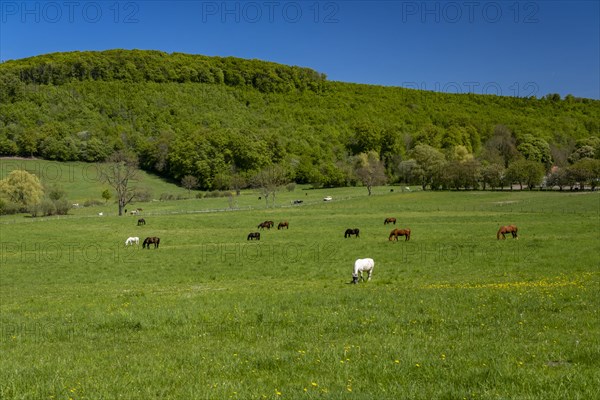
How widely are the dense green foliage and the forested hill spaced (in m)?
99.9

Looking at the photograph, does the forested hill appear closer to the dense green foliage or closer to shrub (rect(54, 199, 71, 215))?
shrub (rect(54, 199, 71, 215))

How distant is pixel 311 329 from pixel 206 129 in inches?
5429

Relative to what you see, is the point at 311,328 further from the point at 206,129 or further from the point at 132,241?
the point at 206,129

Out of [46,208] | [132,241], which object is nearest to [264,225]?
[132,241]

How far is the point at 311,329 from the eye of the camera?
38.6 feet

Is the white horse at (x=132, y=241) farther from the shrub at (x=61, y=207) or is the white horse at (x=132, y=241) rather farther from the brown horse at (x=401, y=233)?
the shrub at (x=61, y=207)

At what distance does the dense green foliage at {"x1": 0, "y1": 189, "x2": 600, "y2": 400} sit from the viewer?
302 inches

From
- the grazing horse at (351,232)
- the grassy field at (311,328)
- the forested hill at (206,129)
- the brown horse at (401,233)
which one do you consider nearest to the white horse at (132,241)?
the grassy field at (311,328)

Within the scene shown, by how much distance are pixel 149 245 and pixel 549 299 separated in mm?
35557

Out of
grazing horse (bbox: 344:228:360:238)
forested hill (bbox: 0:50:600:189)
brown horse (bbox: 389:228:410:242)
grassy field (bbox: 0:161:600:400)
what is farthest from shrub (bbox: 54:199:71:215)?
brown horse (bbox: 389:228:410:242)

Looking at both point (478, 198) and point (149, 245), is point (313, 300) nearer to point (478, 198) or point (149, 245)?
point (149, 245)

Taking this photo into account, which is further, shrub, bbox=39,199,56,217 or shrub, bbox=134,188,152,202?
shrub, bbox=134,188,152,202

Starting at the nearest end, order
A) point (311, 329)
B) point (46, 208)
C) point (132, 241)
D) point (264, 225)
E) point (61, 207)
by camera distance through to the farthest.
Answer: point (311, 329)
point (132, 241)
point (264, 225)
point (46, 208)
point (61, 207)

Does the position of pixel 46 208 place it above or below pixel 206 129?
below
